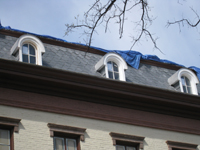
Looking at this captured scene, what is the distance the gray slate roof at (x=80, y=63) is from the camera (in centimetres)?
1844

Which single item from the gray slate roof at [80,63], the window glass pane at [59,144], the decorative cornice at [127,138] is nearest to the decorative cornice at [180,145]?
the decorative cornice at [127,138]

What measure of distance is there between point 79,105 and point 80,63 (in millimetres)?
2873

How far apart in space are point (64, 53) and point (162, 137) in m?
5.29

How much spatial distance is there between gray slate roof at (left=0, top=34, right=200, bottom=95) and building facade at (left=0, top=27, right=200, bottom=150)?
47 mm

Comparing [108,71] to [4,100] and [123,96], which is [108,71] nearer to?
[123,96]

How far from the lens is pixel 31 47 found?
18094 millimetres

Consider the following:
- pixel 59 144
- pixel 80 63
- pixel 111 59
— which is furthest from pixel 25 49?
pixel 59 144

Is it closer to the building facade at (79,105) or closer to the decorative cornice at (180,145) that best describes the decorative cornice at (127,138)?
the building facade at (79,105)

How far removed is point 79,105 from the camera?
1700 centimetres

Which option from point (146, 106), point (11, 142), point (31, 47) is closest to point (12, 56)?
point (31, 47)

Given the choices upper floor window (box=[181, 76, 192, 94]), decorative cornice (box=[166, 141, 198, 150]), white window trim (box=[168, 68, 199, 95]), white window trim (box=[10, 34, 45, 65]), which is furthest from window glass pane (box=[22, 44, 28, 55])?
upper floor window (box=[181, 76, 192, 94])

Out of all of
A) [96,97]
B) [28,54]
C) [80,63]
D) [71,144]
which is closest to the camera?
[71,144]

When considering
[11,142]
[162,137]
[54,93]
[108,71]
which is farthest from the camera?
[108,71]

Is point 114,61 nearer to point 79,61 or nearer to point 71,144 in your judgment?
point 79,61
